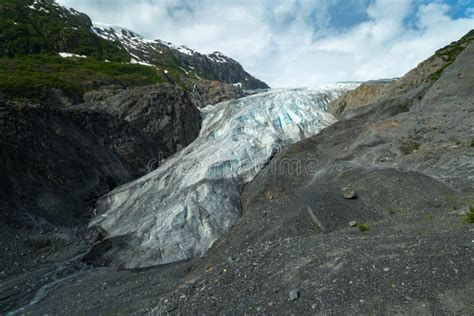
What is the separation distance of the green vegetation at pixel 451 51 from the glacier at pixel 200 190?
9862mm

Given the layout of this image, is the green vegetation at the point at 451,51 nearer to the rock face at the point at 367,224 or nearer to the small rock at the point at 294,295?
the rock face at the point at 367,224

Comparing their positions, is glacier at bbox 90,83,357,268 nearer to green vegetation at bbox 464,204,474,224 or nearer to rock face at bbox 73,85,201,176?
rock face at bbox 73,85,201,176

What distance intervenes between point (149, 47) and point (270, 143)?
378 feet

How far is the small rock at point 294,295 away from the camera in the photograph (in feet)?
29.5

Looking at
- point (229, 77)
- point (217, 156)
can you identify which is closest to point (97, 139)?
point (217, 156)

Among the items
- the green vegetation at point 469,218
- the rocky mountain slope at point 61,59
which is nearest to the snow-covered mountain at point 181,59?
the rocky mountain slope at point 61,59

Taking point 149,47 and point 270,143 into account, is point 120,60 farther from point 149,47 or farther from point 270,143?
point 270,143

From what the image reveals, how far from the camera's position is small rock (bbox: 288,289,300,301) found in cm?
899

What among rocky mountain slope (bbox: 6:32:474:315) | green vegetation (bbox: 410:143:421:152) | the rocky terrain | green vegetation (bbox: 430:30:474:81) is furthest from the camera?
the rocky terrain

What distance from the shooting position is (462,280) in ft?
25.8

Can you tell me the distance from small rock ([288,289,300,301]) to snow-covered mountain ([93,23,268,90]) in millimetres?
105330

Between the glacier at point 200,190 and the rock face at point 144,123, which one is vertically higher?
the rock face at point 144,123

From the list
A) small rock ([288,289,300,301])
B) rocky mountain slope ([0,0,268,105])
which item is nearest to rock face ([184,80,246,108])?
rocky mountain slope ([0,0,268,105])

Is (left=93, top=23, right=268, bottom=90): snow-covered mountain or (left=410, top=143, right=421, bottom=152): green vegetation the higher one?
(left=93, top=23, right=268, bottom=90): snow-covered mountain
